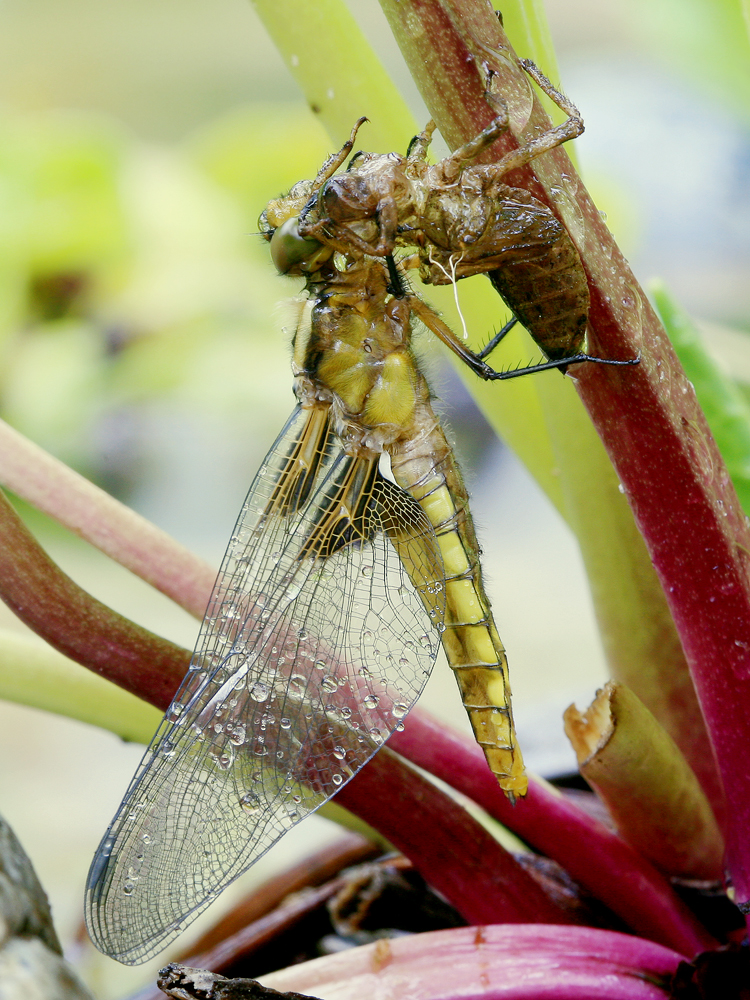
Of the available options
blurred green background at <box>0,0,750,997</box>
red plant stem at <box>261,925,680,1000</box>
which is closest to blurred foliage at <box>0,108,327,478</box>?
blurred green background at <box>0,0,750,997</box>

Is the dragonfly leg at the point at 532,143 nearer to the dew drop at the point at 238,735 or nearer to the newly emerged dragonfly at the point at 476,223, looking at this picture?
the newly emerged dragonfly at the point at 476,223

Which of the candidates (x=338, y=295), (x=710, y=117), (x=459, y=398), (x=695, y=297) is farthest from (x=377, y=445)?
(x=710, y=117)

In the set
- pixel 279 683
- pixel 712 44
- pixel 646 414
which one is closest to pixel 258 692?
pixel 279 683

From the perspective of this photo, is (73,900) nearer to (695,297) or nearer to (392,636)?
(392,636)

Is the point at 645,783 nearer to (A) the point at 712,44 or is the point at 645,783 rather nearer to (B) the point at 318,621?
(B) the point at 318,621

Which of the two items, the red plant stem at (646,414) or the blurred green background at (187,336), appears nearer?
the red plant stem at (646,414)

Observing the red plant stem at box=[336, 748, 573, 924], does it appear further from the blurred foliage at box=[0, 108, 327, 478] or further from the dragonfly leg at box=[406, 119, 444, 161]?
the blurred foliage at box=[0, 108, 327, 478]

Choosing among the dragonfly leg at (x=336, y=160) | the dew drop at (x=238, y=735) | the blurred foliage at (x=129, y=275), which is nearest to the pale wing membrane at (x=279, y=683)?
the dew drop at (x=238, y=735)
